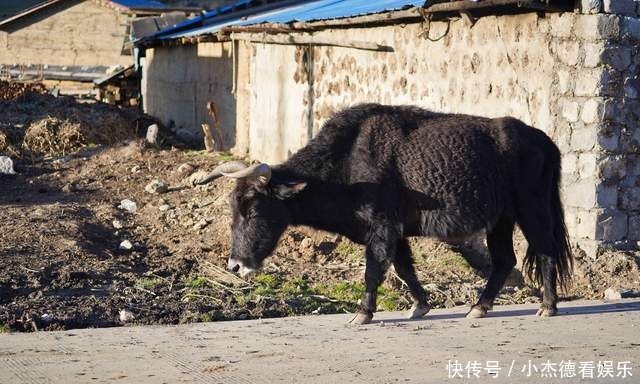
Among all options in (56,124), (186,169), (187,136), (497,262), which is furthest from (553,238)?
(187,136)

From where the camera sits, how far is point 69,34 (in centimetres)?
3659

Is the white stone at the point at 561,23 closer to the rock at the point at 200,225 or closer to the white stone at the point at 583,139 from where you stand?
the white stone at the point at 583,139

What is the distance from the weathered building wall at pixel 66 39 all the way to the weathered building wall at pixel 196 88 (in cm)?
856

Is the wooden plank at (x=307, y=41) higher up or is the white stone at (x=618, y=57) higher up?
the white stone at (x=618, y=57)

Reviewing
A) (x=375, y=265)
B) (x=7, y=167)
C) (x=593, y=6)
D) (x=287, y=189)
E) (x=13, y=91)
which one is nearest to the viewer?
(x=287, y=189)

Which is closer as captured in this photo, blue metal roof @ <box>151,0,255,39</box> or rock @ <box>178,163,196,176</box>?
rock @ <box>178,163,196,176</box>

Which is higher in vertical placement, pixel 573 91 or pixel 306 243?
pixel 573 91

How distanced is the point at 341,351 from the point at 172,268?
391 cm

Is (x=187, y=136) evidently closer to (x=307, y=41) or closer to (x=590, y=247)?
(x=307, y=41)

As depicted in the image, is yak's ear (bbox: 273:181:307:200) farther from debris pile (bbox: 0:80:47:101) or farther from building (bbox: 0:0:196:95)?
building (bbox: 0:0:196:95)

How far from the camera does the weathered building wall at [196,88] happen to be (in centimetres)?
1886

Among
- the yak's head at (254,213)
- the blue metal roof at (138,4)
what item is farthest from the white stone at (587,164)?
the blue metal roof at (138,4)

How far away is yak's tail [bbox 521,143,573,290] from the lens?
8.68 meters

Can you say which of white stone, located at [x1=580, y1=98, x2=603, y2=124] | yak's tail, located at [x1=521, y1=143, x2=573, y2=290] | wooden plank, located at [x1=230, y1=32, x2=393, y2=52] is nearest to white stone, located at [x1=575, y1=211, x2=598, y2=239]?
white stone, located at [x1=580, y1=98, x2=603, y2=124]
